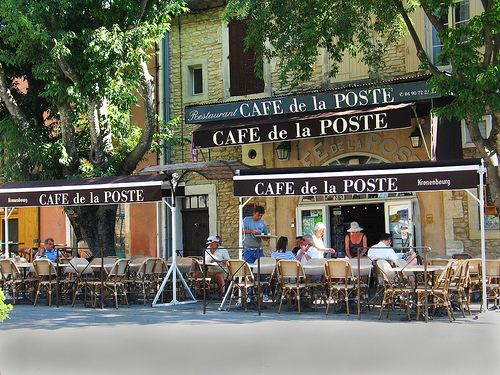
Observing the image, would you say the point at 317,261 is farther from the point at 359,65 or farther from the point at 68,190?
the point at 359,65

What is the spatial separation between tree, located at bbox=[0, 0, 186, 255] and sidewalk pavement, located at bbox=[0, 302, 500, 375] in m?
5.34

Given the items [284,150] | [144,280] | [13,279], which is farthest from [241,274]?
[284,150]

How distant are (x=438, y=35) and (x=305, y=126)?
431 cm

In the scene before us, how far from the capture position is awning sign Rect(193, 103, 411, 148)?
44.7ft

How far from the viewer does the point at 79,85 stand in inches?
546

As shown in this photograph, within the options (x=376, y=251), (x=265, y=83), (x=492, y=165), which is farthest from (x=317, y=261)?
(x=265, y=83)

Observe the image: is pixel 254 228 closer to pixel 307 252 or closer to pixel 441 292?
pixel 307 252

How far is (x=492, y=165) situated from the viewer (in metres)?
11.2

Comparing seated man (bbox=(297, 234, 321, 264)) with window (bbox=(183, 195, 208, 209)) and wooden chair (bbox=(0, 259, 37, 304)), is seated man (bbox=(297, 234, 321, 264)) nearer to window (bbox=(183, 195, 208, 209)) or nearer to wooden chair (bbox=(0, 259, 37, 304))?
wooden chair (bbox=(0, 259, 37, 304))

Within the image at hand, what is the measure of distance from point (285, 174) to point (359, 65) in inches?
246

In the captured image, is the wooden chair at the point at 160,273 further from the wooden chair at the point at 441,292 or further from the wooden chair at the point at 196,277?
the wooden chair at the point at 441,292

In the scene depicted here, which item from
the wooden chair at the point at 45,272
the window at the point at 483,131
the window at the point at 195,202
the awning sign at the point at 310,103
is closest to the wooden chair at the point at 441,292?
the awning sign at the point at 310,103

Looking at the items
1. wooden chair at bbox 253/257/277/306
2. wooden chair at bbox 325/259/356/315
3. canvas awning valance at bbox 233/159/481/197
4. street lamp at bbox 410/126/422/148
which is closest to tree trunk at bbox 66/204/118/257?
wooden chair at bbox 253/257/277/306

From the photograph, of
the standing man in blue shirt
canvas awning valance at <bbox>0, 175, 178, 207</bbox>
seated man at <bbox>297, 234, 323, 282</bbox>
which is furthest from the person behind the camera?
the standing man in blue shirt
